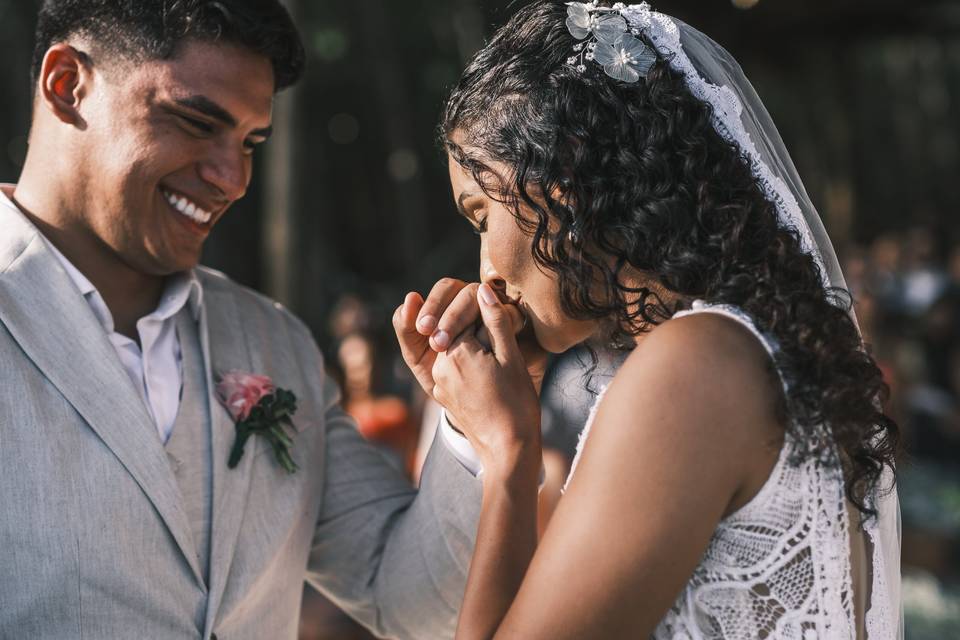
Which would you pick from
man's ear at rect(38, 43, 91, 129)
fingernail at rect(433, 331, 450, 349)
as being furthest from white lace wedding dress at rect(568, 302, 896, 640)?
man's ear at rect(38, 43, 91, 129)

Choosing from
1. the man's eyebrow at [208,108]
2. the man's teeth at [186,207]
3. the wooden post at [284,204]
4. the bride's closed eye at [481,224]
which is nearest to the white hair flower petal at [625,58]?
the bride's closed eye at [481,224]

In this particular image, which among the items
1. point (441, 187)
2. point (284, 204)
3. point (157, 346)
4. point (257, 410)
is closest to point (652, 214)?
point (257, 410)

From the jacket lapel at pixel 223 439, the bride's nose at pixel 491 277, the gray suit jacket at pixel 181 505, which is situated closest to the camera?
the gray suit jacket at pixel 181 505

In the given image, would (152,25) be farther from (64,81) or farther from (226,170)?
(226,170)

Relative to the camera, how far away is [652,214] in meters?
1.74

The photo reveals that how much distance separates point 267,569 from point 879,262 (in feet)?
44.6

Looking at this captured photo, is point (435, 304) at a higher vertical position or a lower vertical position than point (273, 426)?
higher

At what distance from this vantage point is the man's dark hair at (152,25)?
89.2 inches

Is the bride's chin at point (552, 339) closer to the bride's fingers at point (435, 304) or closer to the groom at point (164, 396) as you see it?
the bride's fingers at point (435, 304)

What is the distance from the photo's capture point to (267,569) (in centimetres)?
221

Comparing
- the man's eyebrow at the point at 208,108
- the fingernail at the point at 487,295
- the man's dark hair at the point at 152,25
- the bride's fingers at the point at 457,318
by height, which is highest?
the man's dark hair at the point at 152,25

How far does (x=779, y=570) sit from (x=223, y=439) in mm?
1271

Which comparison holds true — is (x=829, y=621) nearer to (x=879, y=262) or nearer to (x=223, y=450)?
(x=223, y=450)

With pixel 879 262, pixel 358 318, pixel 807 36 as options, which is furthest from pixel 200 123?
pixel 879 262
